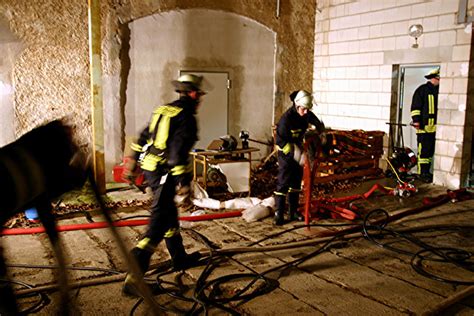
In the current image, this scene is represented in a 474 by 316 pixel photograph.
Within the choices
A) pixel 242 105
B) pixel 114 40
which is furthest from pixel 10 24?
pixel 242 105

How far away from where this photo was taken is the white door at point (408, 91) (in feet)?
33.0

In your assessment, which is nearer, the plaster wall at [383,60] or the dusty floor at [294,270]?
the dusty floor at [294,270]

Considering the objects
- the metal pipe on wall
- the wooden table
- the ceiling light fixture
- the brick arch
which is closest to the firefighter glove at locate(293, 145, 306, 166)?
the wooden table

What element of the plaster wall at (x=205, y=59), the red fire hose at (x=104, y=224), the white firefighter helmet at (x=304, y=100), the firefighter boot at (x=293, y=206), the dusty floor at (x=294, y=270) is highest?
the plaster wall at (x=205, y=59)

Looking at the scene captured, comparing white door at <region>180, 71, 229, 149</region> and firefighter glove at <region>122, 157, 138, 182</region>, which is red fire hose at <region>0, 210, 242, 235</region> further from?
white door at <region>180, 71, 229, 149</region>

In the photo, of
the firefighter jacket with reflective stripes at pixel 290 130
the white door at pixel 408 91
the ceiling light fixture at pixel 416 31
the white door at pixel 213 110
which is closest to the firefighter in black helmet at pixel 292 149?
the firefighter jacket with reflective stripes at pixel 290 130

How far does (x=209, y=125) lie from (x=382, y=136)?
396cm

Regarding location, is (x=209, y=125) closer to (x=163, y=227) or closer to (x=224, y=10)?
(x=224, y=10)

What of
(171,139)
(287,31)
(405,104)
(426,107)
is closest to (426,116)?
(426,107)

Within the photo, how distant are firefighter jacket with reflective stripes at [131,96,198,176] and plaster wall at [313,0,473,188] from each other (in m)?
6.41

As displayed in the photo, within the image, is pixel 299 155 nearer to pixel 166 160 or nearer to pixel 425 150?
pixel 166 160

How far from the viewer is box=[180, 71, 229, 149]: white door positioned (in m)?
9.98

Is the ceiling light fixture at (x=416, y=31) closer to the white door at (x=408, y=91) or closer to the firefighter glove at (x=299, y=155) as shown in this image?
the white door at (x=408, y=91)

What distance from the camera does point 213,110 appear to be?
33.3ft
